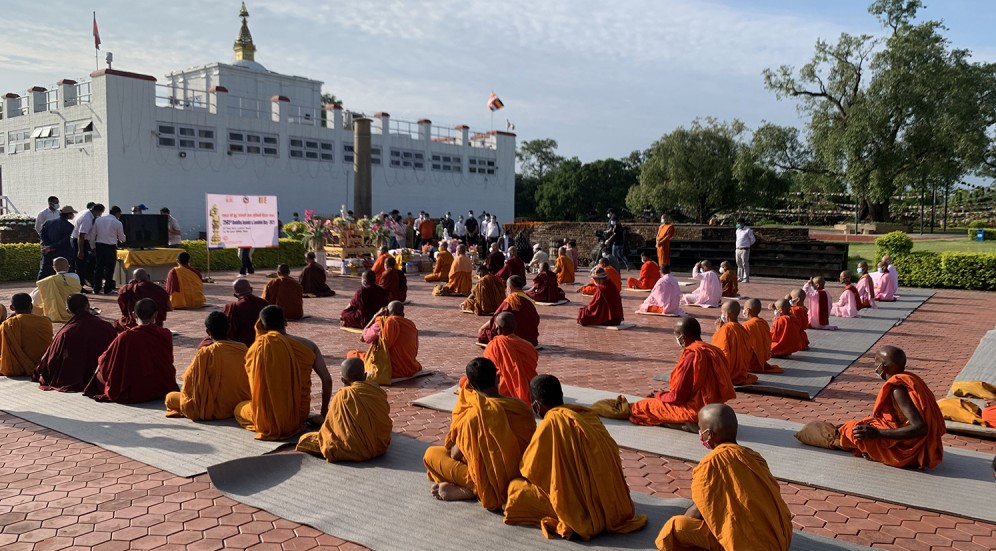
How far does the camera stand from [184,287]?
1374 centimetres

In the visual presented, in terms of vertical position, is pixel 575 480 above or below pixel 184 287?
below

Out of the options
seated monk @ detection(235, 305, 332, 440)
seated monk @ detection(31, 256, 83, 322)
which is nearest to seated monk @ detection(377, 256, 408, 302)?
seated monk @ detection(31, 256, 83, 322)

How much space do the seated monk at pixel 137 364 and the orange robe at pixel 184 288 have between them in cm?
655

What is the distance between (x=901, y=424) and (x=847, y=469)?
0.54 meters

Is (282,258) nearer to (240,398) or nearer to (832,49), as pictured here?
(240,398)

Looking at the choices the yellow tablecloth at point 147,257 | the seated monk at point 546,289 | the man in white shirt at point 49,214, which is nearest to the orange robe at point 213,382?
the seated monk at point 546,289

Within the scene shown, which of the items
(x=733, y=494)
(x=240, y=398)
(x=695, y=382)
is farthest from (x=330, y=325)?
(x=733, y=494)

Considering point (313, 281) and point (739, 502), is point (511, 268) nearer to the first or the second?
point (313, 281)

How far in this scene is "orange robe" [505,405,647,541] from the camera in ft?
14.2

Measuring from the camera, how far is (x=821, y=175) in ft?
112

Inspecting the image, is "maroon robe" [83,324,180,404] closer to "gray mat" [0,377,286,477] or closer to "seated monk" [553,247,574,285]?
"gray mat" [0,377,286,477]

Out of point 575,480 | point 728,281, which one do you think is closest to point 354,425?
point 575,480

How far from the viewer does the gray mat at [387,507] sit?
4.39 metres

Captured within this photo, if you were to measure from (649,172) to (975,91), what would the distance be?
15734 mm
